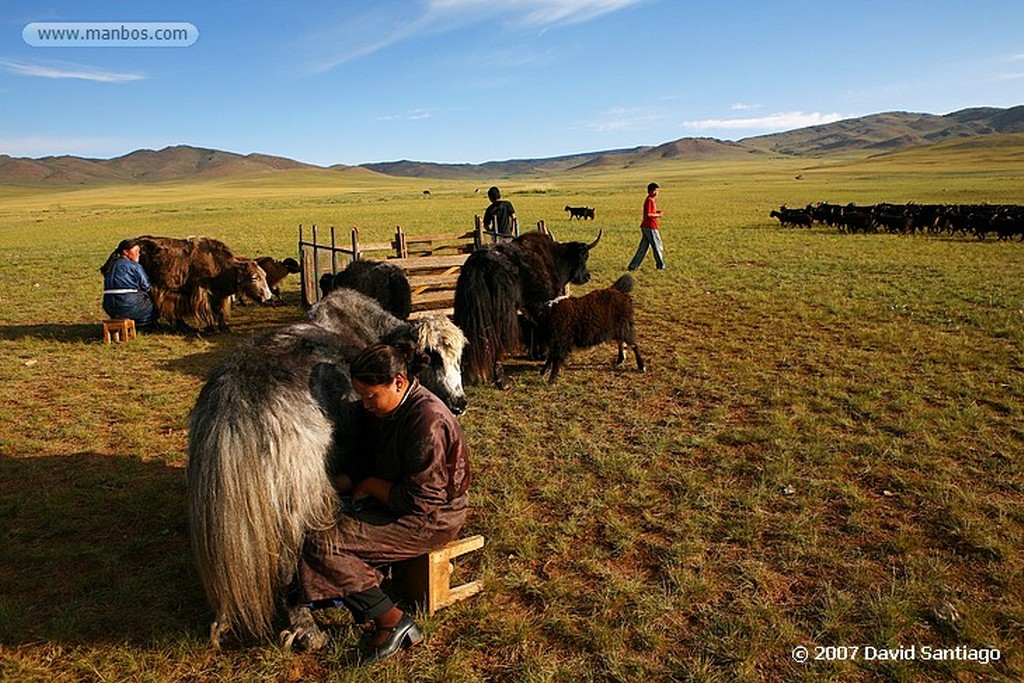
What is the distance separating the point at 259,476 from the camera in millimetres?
3129

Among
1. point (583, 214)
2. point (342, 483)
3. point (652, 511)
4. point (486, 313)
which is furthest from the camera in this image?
point (583, 214)

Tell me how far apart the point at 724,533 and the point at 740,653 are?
127cm

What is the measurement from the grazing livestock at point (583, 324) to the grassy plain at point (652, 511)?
45 cm

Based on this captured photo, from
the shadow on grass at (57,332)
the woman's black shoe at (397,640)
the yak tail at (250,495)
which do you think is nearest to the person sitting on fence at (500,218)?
the shadow on grass at (57,332)

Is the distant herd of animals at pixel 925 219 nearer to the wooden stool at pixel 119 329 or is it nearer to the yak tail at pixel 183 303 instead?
the yak tail at pixel 183 303

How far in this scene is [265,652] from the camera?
3.29 meters

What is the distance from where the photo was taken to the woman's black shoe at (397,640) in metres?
3.21

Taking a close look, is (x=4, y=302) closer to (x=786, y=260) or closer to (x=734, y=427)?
(x=734, y=427)

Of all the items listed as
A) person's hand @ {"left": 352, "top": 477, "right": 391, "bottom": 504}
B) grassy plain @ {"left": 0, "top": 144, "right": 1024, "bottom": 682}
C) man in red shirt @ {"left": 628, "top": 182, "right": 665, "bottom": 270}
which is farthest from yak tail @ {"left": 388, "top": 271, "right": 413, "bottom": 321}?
man in red shirt @ {"left": 628, "top": 182, "right": 665, "bottom": 270}

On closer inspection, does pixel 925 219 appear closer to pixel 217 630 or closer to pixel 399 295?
pixel 399 295

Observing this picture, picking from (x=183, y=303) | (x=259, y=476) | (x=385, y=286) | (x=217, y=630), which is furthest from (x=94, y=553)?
(x=183, y=303)

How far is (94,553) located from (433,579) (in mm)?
2527

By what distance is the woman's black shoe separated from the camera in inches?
126

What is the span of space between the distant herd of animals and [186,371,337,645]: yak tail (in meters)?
26.2
